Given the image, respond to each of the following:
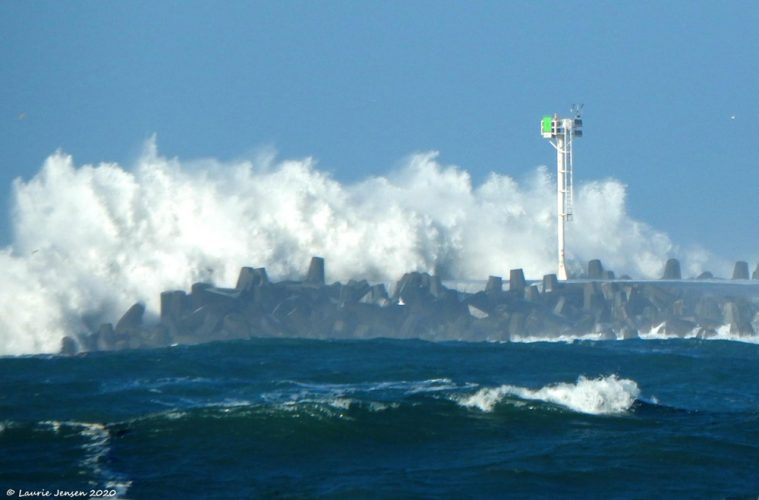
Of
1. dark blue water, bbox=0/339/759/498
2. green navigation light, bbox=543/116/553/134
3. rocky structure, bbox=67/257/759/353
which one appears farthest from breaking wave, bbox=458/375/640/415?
green navigation light, bbox=543/116/553/134

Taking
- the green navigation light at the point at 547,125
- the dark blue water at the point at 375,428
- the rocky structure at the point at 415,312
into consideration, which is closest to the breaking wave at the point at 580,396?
the dark blue water at the point at 375,428

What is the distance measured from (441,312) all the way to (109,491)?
23.8 meters

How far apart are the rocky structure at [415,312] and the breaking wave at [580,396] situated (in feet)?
52.5

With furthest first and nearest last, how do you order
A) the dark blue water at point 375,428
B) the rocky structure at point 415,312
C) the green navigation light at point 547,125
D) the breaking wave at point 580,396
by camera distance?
the green navigation light at point 547,125 < the rocky structure at point 415,312 < the breaking wave at point 580,396 < the dark blue water at point 375,428

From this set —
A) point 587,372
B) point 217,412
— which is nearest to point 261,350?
point 587,372

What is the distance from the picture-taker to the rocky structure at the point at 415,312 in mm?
36250

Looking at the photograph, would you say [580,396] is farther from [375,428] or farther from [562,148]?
[562,148]

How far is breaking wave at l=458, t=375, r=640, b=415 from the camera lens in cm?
1988

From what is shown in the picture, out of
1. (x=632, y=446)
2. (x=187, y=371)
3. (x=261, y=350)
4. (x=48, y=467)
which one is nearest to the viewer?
(x=48, y=467)

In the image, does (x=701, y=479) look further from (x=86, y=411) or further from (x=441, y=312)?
(x=441, y=312)

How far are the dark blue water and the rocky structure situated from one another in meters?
9.14

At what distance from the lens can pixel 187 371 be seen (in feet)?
82.4

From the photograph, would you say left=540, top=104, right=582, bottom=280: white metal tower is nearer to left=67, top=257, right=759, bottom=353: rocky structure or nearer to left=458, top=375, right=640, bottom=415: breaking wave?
left=67, top=257, right=759, bottom=353: rocky structure

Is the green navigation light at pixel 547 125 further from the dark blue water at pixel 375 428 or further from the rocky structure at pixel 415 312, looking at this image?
the dark blue water at pixel 375 428
